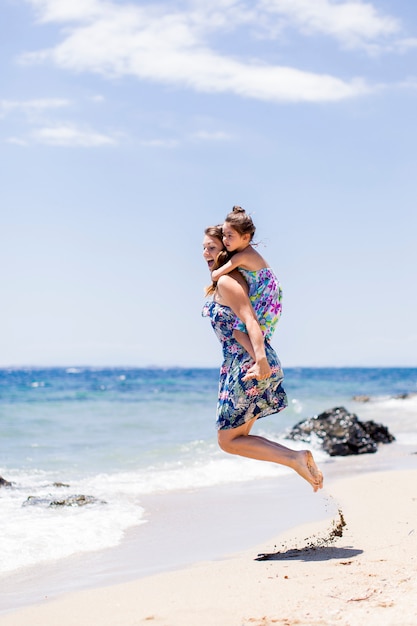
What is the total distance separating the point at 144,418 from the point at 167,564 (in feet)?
→ 52.4

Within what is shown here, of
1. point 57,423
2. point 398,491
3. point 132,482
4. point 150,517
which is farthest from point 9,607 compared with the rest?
point 57,423

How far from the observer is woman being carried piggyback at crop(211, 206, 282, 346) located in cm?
517

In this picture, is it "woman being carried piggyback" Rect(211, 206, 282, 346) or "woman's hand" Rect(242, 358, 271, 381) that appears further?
"woman being carried piggyback" Rect(211, 206, 282, 346)

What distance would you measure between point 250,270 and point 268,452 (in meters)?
1.22

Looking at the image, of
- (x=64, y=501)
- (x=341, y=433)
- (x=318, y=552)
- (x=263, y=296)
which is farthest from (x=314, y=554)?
(x=341, y=433)

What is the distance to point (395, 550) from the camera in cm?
472

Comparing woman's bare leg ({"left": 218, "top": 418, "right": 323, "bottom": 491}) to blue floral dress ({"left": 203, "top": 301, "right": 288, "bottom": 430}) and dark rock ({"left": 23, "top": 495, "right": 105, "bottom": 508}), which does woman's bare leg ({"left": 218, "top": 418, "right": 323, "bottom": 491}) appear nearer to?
blue floral dress ({"left": 203, "top": 301, "right": 288, "bottom": 430})

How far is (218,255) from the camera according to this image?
535 centimetres

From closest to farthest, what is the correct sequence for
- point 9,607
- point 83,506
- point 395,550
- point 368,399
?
point 9,607, point 395,550, point 83,506, point 368,399

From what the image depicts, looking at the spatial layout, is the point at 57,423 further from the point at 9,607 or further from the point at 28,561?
the point at 9,607

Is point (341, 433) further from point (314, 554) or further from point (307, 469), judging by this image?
point (314, 554)

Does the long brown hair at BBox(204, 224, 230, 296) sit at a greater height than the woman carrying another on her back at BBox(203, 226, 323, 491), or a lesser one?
greater

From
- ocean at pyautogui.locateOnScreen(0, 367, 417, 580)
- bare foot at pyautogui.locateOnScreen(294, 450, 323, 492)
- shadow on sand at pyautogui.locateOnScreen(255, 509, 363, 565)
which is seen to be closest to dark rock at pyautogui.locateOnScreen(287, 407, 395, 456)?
ocean at pyautogui.locateOnScreen(0, 367, 417, 580)

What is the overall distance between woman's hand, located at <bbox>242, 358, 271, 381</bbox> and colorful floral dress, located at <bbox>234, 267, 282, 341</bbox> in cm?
31
